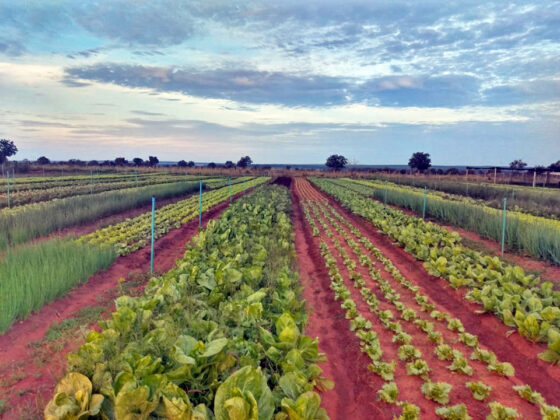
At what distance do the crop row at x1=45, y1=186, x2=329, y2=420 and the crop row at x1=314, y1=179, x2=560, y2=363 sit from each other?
3.11 m

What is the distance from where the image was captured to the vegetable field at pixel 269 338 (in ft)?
8.33

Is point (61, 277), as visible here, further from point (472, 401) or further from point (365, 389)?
point (472, 401)

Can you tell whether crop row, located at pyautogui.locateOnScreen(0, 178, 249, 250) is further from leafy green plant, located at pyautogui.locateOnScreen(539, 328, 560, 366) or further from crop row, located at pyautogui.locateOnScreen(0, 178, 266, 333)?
leafy green plant, located at pyautogui.locateOnScreen(539, 328, 560, 366)

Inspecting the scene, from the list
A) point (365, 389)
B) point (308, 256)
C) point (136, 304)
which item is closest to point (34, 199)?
point (308, 256)

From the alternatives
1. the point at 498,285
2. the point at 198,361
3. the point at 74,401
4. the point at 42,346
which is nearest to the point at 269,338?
the point at 198,361

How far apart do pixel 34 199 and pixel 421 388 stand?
58.6 feet

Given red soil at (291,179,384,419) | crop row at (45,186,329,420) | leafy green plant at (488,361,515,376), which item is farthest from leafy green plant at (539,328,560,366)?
crop row at (45,186,329,420)

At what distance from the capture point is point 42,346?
5023 mm

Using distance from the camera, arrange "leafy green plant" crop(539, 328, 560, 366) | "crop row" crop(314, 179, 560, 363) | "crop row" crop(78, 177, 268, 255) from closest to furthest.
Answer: "leafy green plant" crop(539, 328, 560, 366)
"crop row" crop(314, 179, 560, 363)
"crop row" crop(78, 177, 268, 255)

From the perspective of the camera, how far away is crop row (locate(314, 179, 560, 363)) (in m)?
5.16

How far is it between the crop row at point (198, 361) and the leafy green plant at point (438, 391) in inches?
52.8

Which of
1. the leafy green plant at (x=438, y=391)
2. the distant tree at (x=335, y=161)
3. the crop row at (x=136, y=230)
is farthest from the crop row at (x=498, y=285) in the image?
the distant tree at (x=335, y=161)

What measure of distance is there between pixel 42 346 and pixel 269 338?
3.48m

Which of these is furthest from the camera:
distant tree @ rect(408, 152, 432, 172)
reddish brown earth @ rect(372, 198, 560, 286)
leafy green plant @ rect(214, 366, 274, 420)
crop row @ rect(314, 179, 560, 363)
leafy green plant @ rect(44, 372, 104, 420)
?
distant tree @ rect(408, 152, 432, 172)
